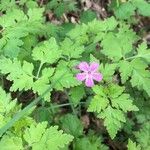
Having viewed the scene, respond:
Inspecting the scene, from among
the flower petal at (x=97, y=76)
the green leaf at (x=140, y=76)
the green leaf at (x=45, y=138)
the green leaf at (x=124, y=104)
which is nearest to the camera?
the green leaf at (x=45, y=138)

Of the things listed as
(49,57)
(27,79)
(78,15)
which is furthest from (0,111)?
(78,15)

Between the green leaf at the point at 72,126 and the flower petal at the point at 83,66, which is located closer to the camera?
the flower petal at the point at 83,66

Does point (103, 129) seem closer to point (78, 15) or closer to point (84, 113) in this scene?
point (84, 113)

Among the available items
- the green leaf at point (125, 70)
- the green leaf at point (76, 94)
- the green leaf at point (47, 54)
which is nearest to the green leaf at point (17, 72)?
the green leaf at point (47, 54)

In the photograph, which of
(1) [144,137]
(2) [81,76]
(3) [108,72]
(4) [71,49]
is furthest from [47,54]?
(1) [144,137]

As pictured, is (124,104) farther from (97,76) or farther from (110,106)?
(97,76)

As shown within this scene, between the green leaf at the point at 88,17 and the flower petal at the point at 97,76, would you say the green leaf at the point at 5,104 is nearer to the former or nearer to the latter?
the flower petal at the point at 97,76

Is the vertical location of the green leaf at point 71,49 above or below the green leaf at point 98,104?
above

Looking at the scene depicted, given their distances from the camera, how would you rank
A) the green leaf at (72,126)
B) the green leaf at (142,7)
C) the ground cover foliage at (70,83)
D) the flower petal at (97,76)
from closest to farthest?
1. the ground cover foliage at (70,83)
2. the flower petal at (97,76)
3. the green leaf at (72,126)
4. the green leaf at (142,7)
